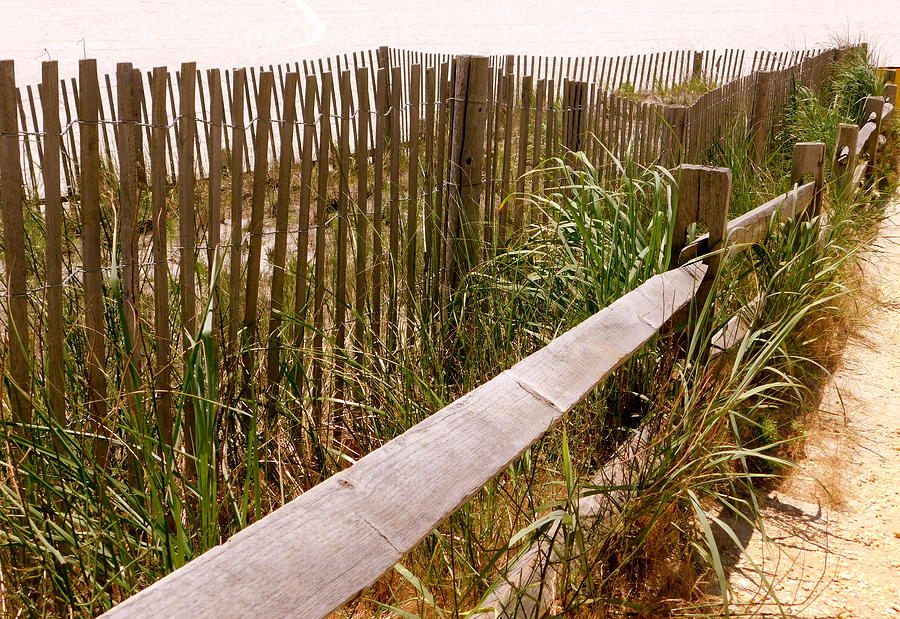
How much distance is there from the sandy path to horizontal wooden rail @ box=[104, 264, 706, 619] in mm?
738

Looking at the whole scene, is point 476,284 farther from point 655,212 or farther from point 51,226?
point 51,226

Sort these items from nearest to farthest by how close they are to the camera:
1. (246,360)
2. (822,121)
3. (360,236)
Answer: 1. (246,360)
2. (360,236)
3. (822,121)

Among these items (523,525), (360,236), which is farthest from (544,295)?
(523,525)

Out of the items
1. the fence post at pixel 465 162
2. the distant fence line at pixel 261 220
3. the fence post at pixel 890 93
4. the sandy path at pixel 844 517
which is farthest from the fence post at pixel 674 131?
the fence post at pixel 890 93

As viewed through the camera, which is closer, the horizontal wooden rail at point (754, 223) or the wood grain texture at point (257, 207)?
the wood grain texture at point (257, 207)

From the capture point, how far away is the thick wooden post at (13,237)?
2084 mm

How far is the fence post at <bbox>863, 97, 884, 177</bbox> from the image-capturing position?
25.4ft

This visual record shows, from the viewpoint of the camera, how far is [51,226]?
2178mm

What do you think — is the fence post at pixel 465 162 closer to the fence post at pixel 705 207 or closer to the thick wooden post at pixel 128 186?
the fence post at pixel 705 207

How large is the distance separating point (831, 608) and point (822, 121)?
6.19m

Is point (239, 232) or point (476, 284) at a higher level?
point (239, 232)

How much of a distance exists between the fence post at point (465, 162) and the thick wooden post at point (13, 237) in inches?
65.1

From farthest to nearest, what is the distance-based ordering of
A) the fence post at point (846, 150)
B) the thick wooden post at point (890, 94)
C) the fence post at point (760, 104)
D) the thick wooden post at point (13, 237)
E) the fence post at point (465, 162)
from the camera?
the thick wooden post at point (890, 94) → the fence post at point (760, 104) → the fence post at point (846, 150) → the fence post at point (465, 162) → the thick wooden post at point (13, 237)

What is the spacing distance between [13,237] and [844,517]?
267cm
